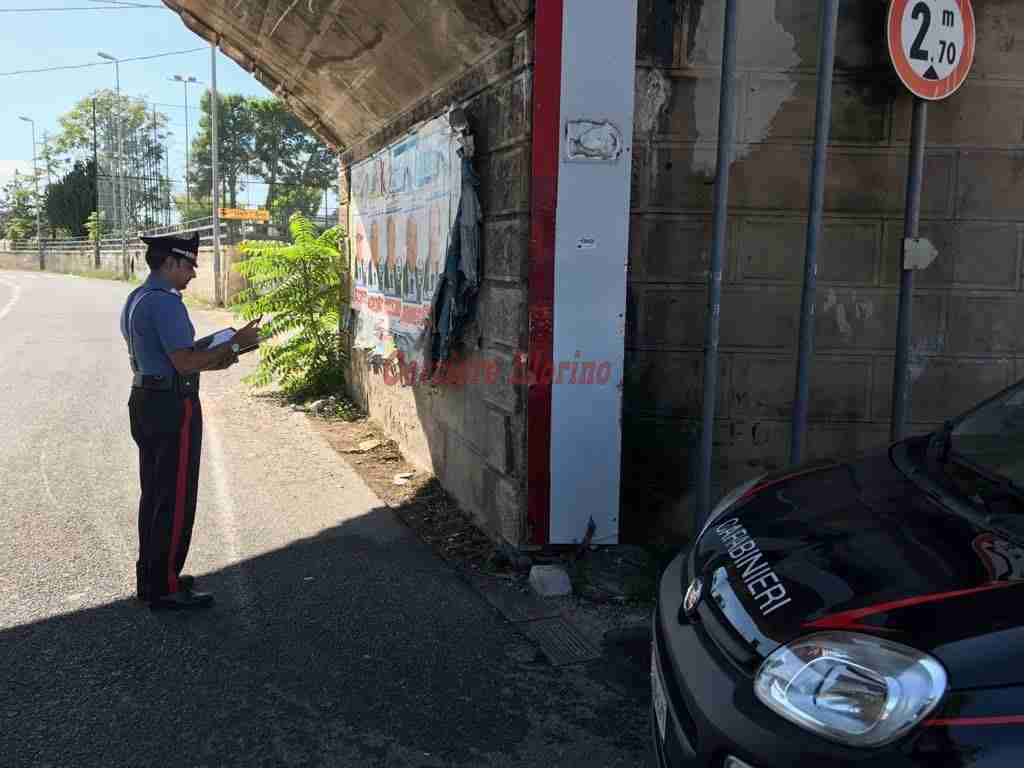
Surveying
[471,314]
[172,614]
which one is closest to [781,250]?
[471,314]

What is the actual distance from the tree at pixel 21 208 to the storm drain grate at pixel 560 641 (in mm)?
85559

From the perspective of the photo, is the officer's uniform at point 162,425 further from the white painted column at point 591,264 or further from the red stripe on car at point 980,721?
the red stripe on car at point 980,721

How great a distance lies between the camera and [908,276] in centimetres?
455

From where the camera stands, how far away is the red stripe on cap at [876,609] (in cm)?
186

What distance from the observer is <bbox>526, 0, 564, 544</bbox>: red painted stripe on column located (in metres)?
4.27

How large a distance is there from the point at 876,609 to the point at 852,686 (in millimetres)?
195

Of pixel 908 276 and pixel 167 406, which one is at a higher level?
pixel 908 276

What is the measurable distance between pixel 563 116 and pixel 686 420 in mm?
1779

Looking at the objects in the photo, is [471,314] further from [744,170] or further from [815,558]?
[815,558]

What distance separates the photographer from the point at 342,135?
29.1 feet

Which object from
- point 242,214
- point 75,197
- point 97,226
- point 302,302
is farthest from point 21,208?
point 302,302

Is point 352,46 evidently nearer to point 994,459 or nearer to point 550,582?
point 550,582

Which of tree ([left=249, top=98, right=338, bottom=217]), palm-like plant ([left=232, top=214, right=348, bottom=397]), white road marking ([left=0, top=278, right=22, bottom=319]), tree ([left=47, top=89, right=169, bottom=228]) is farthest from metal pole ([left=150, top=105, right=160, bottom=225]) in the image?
palm-like plant ([left=232, top=214, right=348, bottom=397])

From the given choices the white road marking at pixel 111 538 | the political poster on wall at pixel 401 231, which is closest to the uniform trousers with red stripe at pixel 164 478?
the white road marking at pixel 111 538
